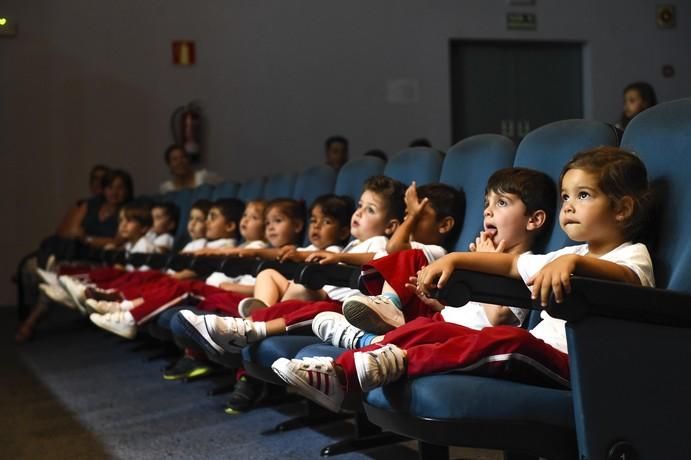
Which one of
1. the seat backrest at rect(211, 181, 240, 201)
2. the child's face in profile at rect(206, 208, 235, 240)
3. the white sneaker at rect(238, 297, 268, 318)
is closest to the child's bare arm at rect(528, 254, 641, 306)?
the white sneaker at rect(238, 297, 268, 318)

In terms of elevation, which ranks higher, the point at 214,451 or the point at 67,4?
the point at 67,4

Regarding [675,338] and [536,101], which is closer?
[675,338]

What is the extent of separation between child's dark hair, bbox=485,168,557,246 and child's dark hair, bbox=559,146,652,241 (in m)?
0.27

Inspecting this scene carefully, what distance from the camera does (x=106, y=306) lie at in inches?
128

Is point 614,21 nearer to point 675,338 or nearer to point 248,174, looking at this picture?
point 248,174

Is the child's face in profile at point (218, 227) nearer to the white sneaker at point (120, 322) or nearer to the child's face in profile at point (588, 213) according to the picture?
the white sneaker at point (120, 322)

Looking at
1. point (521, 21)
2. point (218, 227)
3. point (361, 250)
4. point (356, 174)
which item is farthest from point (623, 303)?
point (521, 21)

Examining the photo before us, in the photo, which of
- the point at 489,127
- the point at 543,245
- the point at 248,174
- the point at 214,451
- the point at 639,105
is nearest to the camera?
the point at 543,245

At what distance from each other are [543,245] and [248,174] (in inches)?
210

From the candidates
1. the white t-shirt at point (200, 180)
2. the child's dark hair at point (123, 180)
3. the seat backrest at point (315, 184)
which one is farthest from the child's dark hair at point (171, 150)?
the seat backrest at point (315, 184)

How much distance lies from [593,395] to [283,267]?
3.64ft

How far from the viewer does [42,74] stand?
21.2ft

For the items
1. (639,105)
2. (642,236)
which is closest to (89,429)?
(642,236)

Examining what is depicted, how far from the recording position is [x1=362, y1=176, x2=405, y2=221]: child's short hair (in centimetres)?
240
